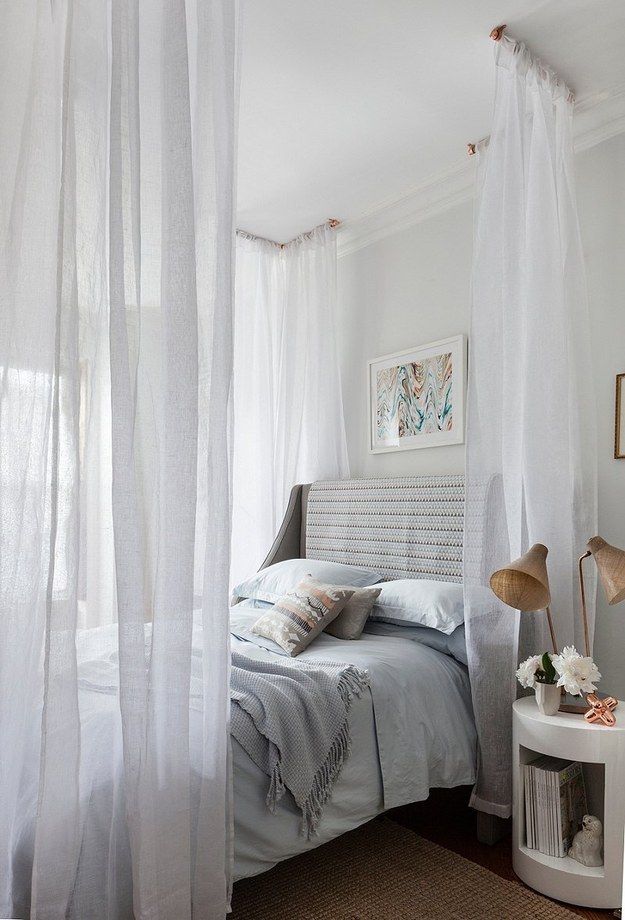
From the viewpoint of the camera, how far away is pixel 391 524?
328 cm

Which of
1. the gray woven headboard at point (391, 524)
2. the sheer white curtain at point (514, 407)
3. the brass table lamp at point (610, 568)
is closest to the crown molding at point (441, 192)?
the sheer white curtain at point (514, 407)

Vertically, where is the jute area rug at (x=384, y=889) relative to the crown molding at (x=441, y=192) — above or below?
below

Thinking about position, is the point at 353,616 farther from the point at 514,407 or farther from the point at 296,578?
the point at 514,407

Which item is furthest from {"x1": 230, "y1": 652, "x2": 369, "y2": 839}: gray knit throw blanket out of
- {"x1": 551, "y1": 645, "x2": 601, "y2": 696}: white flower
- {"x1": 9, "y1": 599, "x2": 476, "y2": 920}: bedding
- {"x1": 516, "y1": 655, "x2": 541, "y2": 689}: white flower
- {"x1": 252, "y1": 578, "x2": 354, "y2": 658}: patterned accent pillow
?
{"x1": 551, "y1": 645, "x2": 601, "y2": 696}: white flower

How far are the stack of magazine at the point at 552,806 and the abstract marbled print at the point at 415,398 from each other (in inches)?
64.8

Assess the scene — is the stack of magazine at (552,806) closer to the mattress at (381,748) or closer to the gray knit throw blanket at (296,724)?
the mattress at (381,748)

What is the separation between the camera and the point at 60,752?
1351 millimetres

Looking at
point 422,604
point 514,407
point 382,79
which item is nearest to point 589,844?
point 422,604

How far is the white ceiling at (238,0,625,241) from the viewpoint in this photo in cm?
228

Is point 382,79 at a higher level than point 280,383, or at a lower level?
higher

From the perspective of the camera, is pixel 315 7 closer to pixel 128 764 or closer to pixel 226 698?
pixel 226 698

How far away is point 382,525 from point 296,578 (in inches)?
19.8

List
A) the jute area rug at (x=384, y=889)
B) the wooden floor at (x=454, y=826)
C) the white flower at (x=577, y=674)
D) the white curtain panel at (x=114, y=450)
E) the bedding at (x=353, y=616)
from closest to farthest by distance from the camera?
the white curtain panel at (x=114, y=450), the jute area rug at (x=384, y=889), the white flower at (x=577, y=674), the wooden floor at (x=454, y=826), the bedding at (x=353, y=616)

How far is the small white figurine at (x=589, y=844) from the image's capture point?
2031mm
